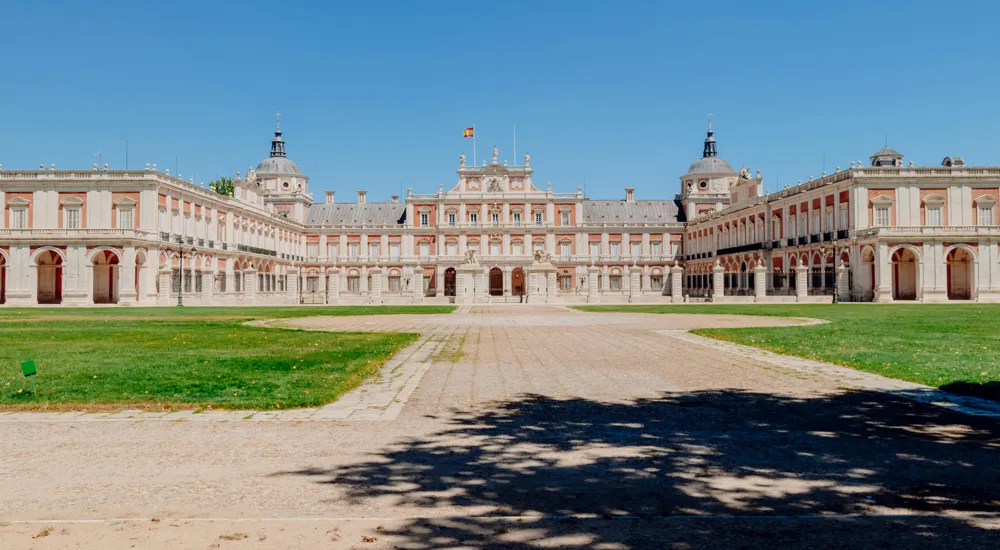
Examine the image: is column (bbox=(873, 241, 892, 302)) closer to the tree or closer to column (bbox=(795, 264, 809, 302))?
column (bbox=(795, 264, 809, 302))

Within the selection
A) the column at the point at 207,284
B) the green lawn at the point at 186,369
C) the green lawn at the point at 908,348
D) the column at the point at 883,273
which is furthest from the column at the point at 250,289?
the column at the point at 883,273

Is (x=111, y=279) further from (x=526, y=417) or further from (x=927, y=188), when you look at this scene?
(x=927, y=188)

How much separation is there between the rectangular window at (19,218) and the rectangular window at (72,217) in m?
2.51

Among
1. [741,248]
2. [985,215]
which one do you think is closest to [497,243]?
[741,248]

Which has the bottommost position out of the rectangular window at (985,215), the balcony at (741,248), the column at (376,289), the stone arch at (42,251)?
the column at (376,289)

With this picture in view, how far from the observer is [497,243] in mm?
78875

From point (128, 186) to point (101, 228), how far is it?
3.12 m

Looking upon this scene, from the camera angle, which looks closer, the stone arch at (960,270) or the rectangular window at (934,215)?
the stone arch at (960,270)

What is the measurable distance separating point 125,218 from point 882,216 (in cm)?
4838

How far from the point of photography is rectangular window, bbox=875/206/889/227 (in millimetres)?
48094

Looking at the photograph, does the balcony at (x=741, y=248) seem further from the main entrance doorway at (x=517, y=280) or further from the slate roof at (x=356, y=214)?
the slate roof at (x=356, y=214)

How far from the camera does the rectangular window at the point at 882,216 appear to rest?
48094 millimetres

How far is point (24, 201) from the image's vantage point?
48062 mm

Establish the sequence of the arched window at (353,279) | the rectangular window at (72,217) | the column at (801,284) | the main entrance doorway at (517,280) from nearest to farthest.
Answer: the column at (801,284), the rectangular window at (72,217), the main entrance doorway at (517,280), the arched window at (353,279)
